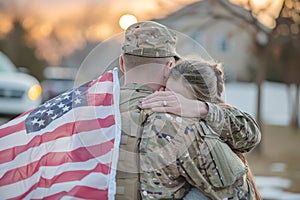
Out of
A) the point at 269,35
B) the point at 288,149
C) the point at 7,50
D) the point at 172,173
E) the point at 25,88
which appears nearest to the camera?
the point at 172,173

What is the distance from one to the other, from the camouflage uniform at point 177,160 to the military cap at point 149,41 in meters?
0.27

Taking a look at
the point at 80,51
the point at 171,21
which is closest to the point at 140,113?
the point at 171,21

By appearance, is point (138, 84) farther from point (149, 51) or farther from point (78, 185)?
point (78, 185)

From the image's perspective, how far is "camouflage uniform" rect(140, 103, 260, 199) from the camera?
277 cm

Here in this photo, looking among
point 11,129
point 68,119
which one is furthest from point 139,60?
point 11,129

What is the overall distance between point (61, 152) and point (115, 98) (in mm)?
308

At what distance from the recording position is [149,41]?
2.92m

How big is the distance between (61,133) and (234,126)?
703 millimetres

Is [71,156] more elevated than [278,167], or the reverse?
[71,156]

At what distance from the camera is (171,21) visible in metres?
17.5

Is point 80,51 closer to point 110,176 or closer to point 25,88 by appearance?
point 25,88

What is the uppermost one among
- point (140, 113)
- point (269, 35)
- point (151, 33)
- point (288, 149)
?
point (269, 35)

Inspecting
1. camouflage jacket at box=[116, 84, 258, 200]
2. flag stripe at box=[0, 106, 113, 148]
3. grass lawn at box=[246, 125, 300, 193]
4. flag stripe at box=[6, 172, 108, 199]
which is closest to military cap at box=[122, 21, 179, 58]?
camouflage jacket at box=[116, 84, 258, 200]

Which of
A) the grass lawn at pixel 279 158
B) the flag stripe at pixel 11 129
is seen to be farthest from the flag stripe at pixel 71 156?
the grass lawn at pixel 279 158
